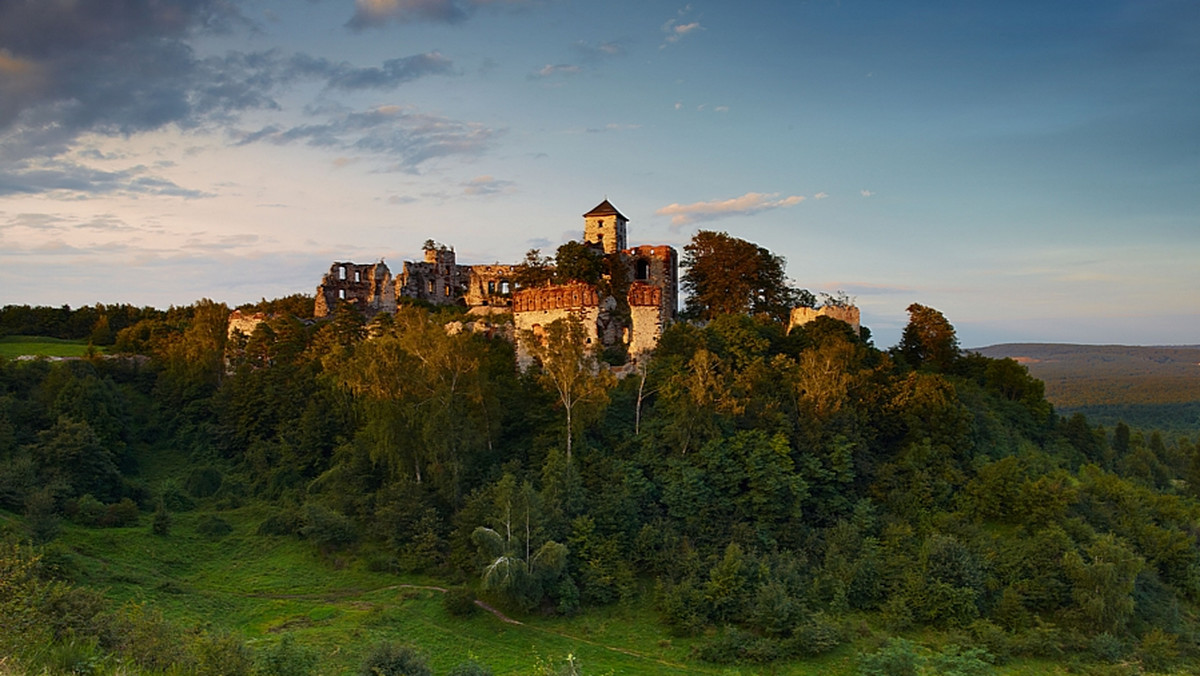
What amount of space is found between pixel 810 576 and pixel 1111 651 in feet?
29.3

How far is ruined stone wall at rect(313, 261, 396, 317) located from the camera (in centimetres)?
4606

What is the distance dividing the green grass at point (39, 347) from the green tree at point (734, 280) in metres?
33.9

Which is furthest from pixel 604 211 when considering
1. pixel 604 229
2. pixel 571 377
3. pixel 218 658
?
pixel 218 658

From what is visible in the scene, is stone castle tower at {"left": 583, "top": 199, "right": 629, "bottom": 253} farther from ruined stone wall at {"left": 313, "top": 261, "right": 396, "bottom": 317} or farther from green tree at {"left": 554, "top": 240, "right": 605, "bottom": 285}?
ruined stone wall at {"left": 313, "top": 261, "right": 396, "bottom": 317}

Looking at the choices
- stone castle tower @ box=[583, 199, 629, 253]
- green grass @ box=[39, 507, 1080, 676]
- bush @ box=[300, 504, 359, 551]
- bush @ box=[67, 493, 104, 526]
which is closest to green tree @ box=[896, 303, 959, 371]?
stone castle tower @ box=[583, 199, 629, 253]

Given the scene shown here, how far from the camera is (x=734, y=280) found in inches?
1608

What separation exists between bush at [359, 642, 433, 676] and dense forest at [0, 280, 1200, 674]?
723 cm

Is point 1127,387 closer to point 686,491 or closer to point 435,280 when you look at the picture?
point 435,280

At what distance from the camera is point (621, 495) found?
89.1ft

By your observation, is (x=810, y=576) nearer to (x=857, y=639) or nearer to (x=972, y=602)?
(x=857, y=639)

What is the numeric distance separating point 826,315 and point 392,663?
92.4 ft

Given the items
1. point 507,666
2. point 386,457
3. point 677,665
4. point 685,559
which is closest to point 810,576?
point 685,559

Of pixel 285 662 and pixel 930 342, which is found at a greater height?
pixel 930 342

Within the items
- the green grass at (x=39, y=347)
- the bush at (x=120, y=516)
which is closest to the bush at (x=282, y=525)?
the bush at (x=120, y=516)
